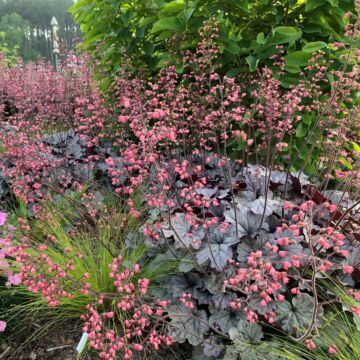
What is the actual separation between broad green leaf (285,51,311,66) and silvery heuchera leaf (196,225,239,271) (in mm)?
1485

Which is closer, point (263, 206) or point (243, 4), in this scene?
point (263, 206)

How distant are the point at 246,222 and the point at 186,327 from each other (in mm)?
705

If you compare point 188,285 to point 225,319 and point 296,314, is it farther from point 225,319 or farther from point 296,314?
point 296,314

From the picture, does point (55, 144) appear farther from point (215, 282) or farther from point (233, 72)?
point (215, 282)

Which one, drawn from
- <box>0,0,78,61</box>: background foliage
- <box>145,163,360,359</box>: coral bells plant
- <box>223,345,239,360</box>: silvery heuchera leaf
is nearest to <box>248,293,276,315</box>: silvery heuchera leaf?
<box>145,163,360,359</box>: coral bells plant

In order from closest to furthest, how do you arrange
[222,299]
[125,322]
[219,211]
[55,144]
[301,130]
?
[125,322] < [222,299] < [219,211] < [301,130] < [55,144]

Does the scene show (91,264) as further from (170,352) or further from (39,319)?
(170,352)

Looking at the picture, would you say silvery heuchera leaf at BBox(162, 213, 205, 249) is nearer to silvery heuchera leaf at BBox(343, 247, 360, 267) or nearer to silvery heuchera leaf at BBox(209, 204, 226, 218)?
silvery heuchera leaf at BBox(209, 204, 226, 218)

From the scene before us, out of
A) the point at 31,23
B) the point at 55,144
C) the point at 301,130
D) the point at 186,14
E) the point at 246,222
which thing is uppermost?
the point at 186,14

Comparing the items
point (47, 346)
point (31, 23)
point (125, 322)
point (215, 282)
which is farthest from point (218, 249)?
point (31, 23)

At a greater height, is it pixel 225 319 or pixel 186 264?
pixel 186 264

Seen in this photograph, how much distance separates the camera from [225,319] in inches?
81.2

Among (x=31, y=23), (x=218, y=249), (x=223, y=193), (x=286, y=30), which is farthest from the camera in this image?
(x=31, y=23)

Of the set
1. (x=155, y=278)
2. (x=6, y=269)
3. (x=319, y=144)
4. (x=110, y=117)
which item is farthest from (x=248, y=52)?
(x=6, y=269)
